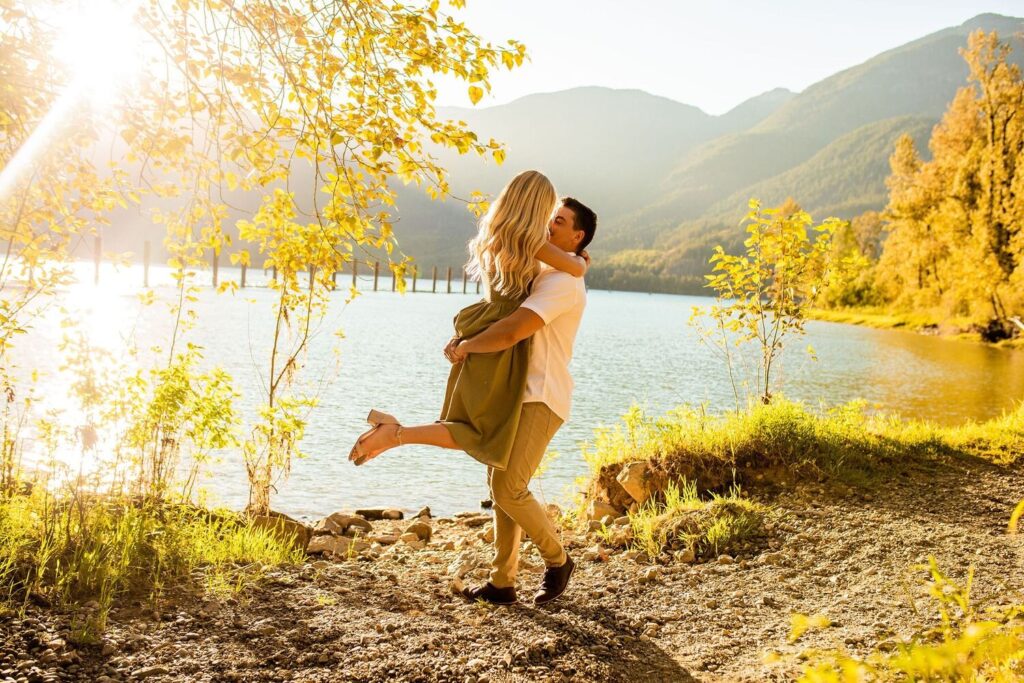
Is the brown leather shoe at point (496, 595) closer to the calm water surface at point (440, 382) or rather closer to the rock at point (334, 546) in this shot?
the rock at point (334, 546)

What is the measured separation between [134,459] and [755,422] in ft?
18.9

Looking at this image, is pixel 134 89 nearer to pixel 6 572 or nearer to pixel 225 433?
pixel 225 433

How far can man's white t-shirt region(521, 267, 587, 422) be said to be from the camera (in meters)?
3.67

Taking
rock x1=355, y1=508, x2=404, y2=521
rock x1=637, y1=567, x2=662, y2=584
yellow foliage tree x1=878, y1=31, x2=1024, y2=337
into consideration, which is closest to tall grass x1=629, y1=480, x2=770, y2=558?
rock x1=637, y1=567, x2=662, y2=584

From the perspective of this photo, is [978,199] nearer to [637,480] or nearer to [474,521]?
[637,480]

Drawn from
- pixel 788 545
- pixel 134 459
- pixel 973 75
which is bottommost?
pixel 788 545

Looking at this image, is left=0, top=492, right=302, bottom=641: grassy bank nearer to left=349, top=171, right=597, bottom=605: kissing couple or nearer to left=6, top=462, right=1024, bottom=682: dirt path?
left=6, top=462, right=1024, bottom=682: dirt path

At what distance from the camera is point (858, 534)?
5574 millimetres

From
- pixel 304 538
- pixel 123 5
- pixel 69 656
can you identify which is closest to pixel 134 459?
pixel 304 538

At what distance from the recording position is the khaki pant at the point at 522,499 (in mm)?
3795

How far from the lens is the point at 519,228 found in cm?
362

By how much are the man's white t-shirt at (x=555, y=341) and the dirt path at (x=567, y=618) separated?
1.23m

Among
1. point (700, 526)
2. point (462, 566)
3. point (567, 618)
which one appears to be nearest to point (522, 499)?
point (567, 618)

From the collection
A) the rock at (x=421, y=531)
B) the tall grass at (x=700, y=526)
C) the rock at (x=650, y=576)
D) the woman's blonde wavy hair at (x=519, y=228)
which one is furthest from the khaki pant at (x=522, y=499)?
the rock at (x=421, y=531)
